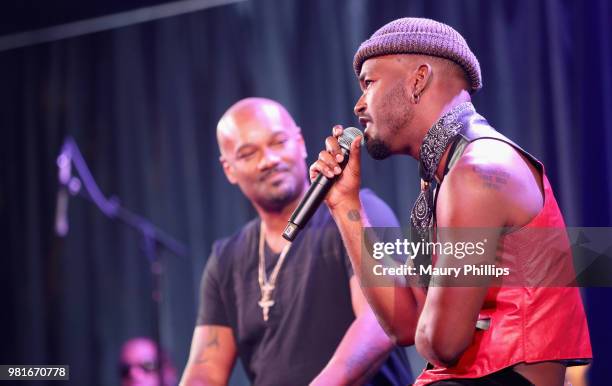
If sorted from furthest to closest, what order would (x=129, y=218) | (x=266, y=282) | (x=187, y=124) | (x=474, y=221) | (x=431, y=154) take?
(x=129, y=218), (x=187, y=124), (x=266, y=282), (x=431, y=154), (x=474, y=221)

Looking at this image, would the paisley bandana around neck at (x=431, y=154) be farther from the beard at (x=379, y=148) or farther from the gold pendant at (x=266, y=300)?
the gold pendant at (x=266, y=300)

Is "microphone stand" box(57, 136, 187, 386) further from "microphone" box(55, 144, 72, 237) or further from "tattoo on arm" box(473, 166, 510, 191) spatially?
"tattoo on arm" box(473, 166, 510, 191)

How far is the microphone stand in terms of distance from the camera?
4.39 metres

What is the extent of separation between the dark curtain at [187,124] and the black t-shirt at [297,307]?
0.70 metres

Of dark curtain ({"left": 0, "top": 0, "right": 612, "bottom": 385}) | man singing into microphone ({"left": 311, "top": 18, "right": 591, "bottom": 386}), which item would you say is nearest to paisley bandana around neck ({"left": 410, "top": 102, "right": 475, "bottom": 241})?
man singing into microphone ({"left": 311, "top": 18, "right": 591, "bottom": 386})

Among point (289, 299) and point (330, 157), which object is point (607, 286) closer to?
point (289, 299)

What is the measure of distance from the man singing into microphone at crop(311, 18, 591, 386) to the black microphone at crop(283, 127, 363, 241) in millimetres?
103

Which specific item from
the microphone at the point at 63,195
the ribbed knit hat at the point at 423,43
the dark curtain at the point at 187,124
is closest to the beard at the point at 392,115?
the ribbed knit hat at the point at 423,43

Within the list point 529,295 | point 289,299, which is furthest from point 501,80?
point 529,295

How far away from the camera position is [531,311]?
196 cm

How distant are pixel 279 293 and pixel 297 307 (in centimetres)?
11

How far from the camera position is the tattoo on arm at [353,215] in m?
2.38

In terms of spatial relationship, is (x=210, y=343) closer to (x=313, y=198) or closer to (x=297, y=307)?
(x=297, y=307)

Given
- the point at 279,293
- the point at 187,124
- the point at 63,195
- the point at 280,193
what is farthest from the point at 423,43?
the point at 63,195
